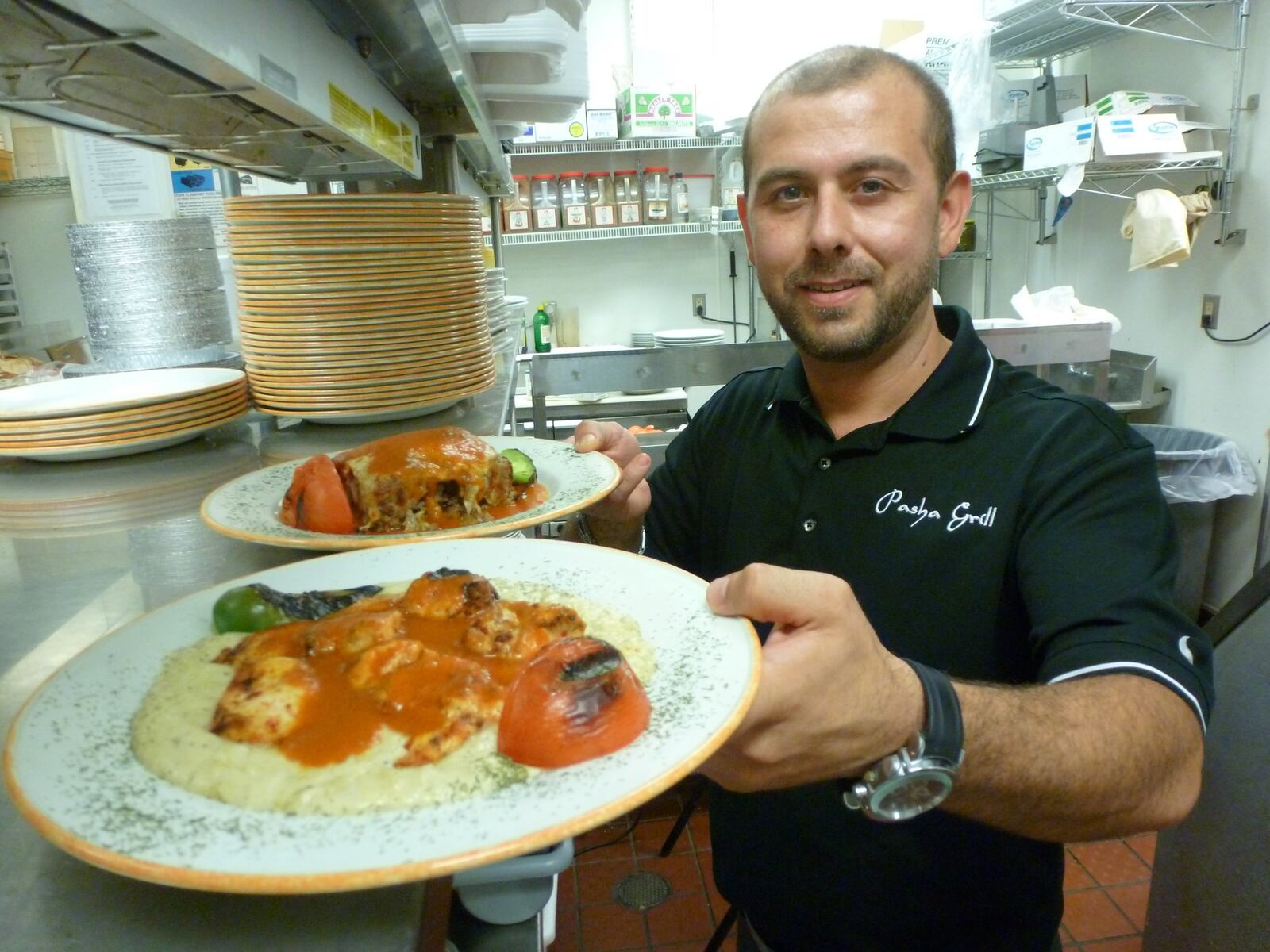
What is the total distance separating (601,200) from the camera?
5355 mm

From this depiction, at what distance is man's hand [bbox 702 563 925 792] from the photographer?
720 mm

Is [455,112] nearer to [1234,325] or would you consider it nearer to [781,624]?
[781,624]

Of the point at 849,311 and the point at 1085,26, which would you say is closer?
the point at 849,311

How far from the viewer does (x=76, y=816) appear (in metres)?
0.48

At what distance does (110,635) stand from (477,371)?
50.5 inches

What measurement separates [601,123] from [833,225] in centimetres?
419

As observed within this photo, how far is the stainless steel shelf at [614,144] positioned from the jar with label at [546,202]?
17cm

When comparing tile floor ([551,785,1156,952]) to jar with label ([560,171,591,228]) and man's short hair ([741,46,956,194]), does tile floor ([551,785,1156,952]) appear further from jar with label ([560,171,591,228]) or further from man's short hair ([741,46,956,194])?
jar with label ([560,171,591,228])

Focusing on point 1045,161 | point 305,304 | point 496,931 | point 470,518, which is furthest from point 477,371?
point 1045,161

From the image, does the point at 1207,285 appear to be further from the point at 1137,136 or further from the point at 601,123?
A: the point at 601,123

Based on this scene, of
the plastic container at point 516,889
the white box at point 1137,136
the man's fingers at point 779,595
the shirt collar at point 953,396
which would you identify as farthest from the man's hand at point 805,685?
the white box at point 1137,136

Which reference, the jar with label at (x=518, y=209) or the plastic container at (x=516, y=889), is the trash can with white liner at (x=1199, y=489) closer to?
the plastic container at (x=516, y=889)

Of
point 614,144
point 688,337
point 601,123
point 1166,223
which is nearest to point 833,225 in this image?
point 1166,223

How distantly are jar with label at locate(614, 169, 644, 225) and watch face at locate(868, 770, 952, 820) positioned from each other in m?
4.96
